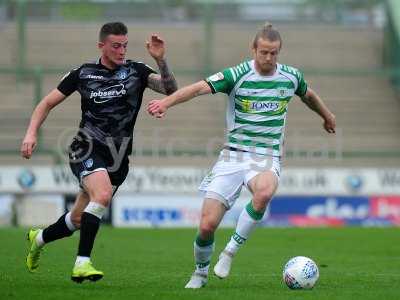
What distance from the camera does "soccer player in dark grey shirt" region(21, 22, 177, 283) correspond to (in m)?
9.56

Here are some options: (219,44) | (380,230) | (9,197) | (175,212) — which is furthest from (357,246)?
(219,44)

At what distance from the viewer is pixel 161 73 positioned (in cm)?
969

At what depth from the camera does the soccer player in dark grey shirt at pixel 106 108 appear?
31.4ft

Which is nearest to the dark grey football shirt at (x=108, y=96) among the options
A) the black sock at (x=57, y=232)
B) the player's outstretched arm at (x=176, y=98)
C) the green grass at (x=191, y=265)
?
the player's outstretched arm at (x=176, y=98)

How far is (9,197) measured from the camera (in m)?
22.3

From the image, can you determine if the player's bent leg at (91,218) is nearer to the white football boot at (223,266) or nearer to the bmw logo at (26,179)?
the white football boot at (223,266)

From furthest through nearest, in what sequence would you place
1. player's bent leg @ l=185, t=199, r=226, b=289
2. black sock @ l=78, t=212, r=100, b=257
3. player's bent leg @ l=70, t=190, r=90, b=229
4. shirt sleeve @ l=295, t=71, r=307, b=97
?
player's bent leg @ l=70, t=190, r=90, b=229
shirt sleeve @ l=295, t=71, r=307, b=97
player's bent leg @ l=185, t=199, r=226, b=289
black sock @ l=78, t=212, r=100, b=257

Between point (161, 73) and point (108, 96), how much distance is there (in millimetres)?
525

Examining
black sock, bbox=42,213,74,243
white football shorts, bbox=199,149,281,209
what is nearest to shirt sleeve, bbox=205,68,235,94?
white football shorts, bbox=199,149,281,209

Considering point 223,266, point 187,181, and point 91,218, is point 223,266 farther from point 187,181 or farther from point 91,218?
point 187,181

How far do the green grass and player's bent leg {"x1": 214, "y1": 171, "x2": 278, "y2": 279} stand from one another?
9.4 inches

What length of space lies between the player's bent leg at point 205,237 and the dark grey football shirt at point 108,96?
1.02 meters

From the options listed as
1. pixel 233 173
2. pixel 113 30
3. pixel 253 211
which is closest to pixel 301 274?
pixel 253 211

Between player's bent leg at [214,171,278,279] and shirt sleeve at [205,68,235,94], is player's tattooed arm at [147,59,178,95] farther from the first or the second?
player's bent leg at [214,171,278,279]
